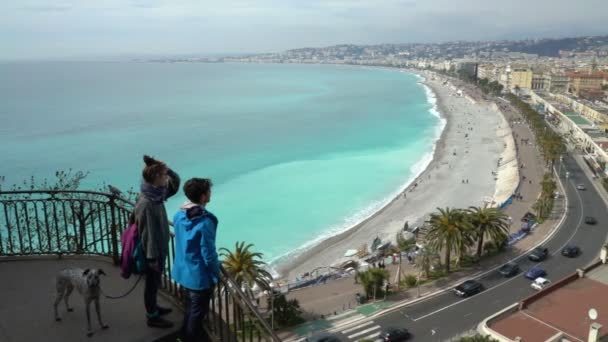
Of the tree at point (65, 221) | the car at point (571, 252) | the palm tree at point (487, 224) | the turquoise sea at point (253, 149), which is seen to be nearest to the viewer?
the tree at point (65, 221)

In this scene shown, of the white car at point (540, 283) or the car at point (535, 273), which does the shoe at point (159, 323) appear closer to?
the white car at point (540, 283)

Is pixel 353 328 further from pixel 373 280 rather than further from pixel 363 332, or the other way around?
pixel 373 280

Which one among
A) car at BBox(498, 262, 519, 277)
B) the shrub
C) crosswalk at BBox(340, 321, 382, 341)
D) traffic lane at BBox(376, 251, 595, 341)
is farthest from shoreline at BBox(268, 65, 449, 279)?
car at BBox(498, 262, 519, 277)

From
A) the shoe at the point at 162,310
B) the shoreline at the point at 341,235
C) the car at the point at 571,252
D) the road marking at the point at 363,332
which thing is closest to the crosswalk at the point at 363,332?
the road marking at the point at 363,332

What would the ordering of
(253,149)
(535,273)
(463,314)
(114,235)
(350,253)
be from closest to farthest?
(114,235) < (463,314) < (535,273) < (350,253) < (253,149)

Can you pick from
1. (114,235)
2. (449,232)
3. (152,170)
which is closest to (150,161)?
(152,170)

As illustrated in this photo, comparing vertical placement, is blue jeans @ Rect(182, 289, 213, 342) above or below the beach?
above

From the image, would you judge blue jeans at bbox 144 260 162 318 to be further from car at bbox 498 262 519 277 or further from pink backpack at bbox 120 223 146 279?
car at bbox 498 262 519 277
